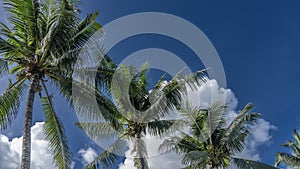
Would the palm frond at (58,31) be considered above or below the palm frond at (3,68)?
above

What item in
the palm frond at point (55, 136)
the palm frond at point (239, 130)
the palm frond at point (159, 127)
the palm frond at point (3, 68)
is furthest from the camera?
the palm frond at point (239, 130)

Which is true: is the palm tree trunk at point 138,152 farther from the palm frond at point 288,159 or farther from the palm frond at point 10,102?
the palm frond at point 288,159

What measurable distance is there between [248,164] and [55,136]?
11.7 meters

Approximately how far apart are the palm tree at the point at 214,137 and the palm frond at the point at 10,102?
9.00 m

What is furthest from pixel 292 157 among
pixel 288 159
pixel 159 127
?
pixel 159 127

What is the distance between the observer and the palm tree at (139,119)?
13805 mm

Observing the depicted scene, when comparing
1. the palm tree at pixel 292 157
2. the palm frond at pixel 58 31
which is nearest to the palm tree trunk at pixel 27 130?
the palm frond at pixel 58 31

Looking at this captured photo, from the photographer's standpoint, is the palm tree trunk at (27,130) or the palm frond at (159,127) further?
the palm frond at (159,127)

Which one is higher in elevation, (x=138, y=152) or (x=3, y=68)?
(x=3, y=68)

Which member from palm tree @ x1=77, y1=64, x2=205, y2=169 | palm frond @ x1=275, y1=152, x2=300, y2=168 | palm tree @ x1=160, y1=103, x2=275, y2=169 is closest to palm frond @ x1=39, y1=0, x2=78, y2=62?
palm tree @ x1=77, y1=64, x2=205, y2=169

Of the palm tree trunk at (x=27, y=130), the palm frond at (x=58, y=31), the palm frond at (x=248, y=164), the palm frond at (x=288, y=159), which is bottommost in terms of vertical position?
the palm tree trunk at (x=27, y=130)

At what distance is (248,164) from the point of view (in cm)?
1753

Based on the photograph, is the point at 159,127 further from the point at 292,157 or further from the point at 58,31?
the point at 292,157

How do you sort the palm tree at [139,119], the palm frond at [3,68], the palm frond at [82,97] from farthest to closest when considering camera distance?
the palm tree at [139,119], the palm frond at [82,97], the palm frond at [3,68]
